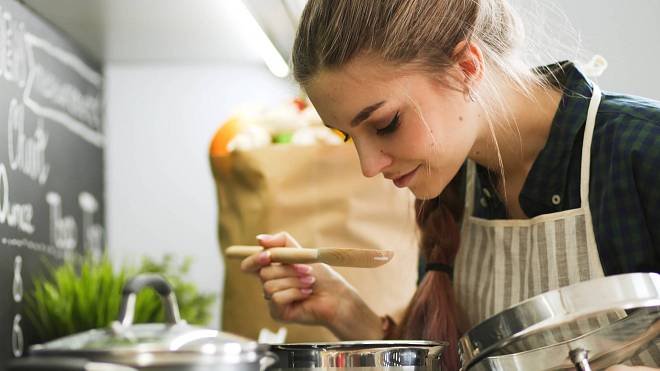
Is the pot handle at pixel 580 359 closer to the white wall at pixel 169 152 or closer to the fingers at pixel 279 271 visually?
the fingers at pixel 279 271

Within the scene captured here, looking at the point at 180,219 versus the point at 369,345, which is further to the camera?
the point at 180,219

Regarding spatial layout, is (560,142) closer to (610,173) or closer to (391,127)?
(610,173)

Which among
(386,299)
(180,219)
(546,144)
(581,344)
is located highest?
(180,219)

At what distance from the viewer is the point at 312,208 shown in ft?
5.53

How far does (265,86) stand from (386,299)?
3.29 feet

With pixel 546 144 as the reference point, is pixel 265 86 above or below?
above

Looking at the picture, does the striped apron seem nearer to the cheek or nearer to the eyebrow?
the cheek

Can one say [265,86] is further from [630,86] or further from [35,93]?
[630,86]

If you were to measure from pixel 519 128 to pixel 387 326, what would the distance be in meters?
0.36

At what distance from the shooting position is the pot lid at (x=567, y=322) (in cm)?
66

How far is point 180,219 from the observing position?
2.39 m

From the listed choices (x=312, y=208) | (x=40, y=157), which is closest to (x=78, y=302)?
(x=40, y=157)

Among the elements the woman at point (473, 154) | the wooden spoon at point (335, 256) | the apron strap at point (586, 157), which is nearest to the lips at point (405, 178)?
the woman at point (473, 154)

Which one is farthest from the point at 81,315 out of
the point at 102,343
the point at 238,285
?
the point at 102,343
